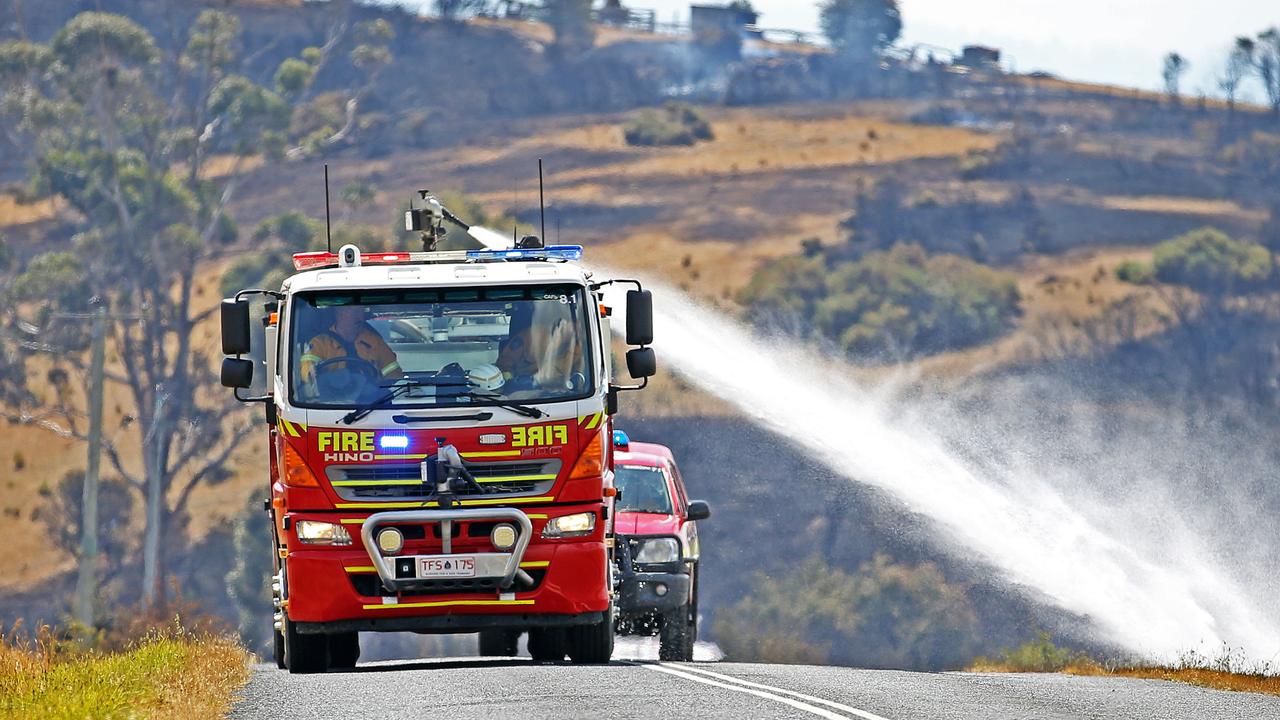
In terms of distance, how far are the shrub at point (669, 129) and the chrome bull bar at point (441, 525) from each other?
76026 millimetres

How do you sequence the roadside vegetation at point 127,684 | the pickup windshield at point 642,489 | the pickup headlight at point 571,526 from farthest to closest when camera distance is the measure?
the pickup windshield at point 642,489, the pickup headlight at point 571,526, the roadside vegetation at point 127,684

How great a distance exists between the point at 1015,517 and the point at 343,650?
26.1 m

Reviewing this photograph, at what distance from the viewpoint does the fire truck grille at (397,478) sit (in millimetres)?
14289

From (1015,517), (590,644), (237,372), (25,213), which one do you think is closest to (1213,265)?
(1015,517)

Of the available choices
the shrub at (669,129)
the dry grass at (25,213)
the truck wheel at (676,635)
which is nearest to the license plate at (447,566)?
the truck wheel at (676,635)

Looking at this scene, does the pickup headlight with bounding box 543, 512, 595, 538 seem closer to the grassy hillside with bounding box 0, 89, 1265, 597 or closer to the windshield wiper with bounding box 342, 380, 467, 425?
the windshield wiper with bounding box 342, 380, 467, 425

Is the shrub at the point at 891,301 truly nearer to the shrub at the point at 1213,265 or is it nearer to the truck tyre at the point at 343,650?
the shrub at the point at 1213,265

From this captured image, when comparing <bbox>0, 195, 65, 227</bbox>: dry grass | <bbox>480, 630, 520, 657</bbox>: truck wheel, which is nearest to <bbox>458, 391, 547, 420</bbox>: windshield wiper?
<bbox>480, 630, 520, 657</bbox>: truck wheel

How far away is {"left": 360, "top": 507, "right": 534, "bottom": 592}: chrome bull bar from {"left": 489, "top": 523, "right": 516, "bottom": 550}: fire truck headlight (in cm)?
4

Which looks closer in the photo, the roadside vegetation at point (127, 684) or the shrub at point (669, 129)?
the roadside vegetation at point (127, 684)

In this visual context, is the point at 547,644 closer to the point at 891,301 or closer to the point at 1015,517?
the point at 1015,517

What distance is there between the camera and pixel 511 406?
1438 cm

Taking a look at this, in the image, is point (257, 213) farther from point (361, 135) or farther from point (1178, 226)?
point (1178, 226)

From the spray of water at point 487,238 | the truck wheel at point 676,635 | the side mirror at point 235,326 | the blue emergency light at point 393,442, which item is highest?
the spray of water at point 487,238
